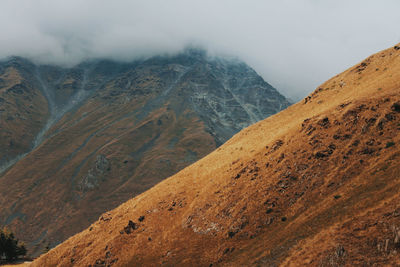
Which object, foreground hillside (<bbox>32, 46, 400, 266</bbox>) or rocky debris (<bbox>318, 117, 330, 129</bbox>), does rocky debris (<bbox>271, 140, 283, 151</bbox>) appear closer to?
foreground hillside (<bbox>32, 46, 400, 266</bbox>)

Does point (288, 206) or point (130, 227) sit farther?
point (130, 227)

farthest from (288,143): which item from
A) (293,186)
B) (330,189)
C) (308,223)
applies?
(308,223)

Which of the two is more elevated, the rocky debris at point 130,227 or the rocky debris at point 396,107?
the rocky debris at point 396,107

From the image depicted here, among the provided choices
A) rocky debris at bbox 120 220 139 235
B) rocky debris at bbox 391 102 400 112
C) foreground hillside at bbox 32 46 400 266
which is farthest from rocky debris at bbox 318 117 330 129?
rocky debris at bbox 120 220 139 235

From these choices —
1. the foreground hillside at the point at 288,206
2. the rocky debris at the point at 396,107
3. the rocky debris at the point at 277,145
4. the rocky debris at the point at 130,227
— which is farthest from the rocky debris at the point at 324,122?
the rocky debris at the point at 130,227

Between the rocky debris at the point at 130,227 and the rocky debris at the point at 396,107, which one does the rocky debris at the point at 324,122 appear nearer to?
the rocky debris at the point at 396,107

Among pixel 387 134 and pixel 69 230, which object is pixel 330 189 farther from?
pixel 69 230

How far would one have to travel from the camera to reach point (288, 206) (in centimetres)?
3238

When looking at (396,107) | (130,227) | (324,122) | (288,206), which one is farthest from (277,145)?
(130,227)

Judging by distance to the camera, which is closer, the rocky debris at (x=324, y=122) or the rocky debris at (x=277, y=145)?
the rocky debris at (x=324, y=122)

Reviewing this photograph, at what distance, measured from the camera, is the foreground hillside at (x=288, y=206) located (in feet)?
75.0

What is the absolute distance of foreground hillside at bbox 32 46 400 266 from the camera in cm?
2286

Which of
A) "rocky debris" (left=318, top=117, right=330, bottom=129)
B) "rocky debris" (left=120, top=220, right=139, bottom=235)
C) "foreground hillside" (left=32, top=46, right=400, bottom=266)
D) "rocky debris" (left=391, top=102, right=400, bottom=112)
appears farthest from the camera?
"rocky debris" (left=120, top=220, right=139, bottom=235)

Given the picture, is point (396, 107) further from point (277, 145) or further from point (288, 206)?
point (288, 206)
